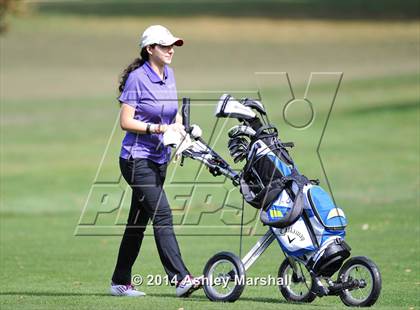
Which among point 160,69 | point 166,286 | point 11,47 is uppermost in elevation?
point 11,47

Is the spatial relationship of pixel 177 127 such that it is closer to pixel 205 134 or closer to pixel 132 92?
pixel 132 92

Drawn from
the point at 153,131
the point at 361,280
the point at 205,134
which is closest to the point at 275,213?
the point at 361,280

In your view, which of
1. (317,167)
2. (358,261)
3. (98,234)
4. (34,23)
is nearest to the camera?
(358,261)

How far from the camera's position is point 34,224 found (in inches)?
814

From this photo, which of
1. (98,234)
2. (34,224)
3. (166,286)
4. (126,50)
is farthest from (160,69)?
(126,50)

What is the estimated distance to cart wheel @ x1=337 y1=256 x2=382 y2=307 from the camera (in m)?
9.51

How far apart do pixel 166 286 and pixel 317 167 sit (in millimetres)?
15735

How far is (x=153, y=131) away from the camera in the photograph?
10.3 meters

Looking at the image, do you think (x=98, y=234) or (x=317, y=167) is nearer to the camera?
(x=98, y=234)

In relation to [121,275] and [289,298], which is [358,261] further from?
[121,275]

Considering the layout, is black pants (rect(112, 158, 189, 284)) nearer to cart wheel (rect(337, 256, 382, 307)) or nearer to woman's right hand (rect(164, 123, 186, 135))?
woman's right hand (rect(164, 123, 186, 135))

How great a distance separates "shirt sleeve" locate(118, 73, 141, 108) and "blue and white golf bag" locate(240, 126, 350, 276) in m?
1.25

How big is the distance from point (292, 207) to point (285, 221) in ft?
0.47

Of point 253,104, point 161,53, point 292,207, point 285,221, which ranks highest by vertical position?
point 161,53
